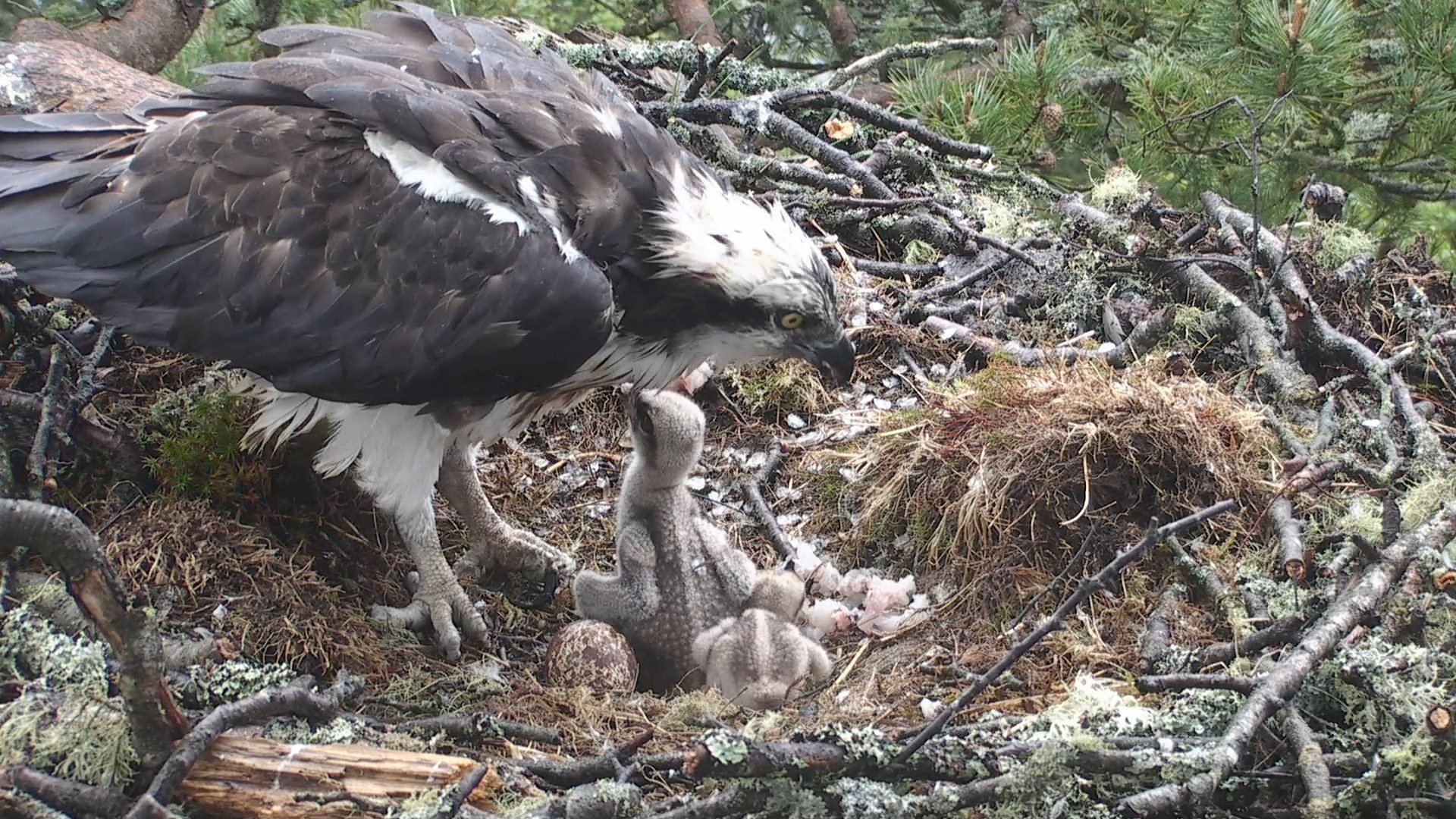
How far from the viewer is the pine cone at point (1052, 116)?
500cm

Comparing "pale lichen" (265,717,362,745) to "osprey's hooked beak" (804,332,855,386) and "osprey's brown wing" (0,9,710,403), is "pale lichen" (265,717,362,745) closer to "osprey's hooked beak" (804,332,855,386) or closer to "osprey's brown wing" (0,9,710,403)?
"osprey's brown wing" (0,9,710,403)

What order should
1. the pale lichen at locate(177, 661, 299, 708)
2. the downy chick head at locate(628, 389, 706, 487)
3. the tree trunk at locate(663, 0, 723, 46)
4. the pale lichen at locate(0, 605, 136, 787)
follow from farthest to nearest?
1. the tree trunk at locate(663, 0, 723, 46)
2. the downy chick head at locate(628, 389, 706, 487)
3. the pale lichen at locate(177, 661, 299, 708)
4. the pale lichen at locate(0, 605, 136, 787)

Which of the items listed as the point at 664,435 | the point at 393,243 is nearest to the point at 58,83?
the point at 393,243

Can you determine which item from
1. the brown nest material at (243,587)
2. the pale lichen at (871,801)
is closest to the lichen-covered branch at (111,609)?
the brown nest material at (243,587)

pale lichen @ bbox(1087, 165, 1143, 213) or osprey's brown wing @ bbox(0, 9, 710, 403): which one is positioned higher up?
pale lichen @ bbox(1087, 165, 1143, 213)

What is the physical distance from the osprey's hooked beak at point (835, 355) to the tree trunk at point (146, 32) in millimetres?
3144

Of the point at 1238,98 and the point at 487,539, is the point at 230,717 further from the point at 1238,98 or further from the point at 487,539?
the point at 1238,98

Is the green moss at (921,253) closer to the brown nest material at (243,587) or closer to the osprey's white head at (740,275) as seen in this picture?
the osprey's white head at (740,275)

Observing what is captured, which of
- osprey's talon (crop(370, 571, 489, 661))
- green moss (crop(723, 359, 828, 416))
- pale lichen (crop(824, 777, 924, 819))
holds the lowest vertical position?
osprey's talon (crop(370, 571, 489, 661))

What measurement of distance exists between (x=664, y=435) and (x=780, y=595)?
589 mm

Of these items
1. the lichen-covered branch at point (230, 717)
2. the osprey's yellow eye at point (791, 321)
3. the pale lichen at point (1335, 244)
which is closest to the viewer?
the lichen-covered branch at point (230, 717)

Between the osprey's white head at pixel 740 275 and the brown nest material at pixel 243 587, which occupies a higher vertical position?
the osprey's white head at pixel 740 275

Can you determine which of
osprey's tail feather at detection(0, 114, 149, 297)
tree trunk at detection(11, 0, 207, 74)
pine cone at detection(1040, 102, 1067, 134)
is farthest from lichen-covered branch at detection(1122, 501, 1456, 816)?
tree trunk at detection(11, 0, 207, 74)

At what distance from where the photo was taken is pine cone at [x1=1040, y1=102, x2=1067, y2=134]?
16.4 ft
